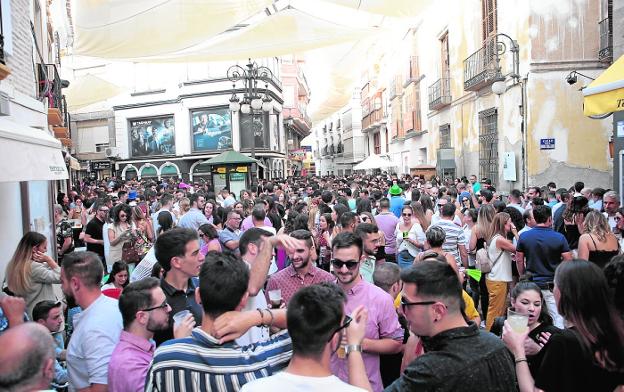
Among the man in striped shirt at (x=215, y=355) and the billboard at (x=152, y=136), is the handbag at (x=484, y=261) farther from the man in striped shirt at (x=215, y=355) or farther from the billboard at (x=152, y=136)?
the billboard at (x=152, y=136)

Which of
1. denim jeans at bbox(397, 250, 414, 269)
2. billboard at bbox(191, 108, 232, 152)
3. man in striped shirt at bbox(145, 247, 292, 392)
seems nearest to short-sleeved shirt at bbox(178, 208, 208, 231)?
denim jeans at bbox(397, 250, 414, 269)

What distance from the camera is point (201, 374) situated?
234 cm

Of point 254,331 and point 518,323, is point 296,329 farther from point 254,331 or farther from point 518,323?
point 518,323

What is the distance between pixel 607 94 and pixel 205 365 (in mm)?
5924

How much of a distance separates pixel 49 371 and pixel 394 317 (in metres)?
2.05

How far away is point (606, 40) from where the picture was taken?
48.8 feet

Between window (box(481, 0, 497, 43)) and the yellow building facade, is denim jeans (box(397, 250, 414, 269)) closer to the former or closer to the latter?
the yellow building facade

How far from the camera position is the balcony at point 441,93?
973 inches

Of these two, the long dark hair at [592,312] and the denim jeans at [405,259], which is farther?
the denim jeans at [405,259]

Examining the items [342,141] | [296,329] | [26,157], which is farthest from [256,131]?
[342,141]

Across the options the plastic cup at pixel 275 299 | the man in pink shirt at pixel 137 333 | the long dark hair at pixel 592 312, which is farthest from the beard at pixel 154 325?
the long dark hair at pixel 592 312

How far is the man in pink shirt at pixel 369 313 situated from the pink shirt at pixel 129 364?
111 cm

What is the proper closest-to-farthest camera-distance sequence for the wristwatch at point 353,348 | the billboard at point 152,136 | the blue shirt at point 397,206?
the wristwatch at point 353,348, the blue shirt at point 397,206, the billboard at point 152,136

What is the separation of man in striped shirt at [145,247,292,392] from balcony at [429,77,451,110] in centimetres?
2334
